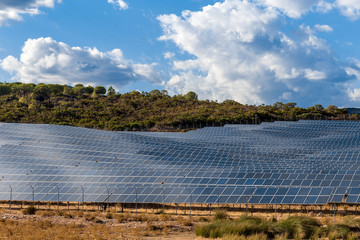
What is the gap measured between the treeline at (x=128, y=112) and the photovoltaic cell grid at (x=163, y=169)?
7187 centimetres

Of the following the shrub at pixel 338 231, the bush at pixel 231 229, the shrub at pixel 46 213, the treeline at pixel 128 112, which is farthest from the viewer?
the treeline at pixel 128 112

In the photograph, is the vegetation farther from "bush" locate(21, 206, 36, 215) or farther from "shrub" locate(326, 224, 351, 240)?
"bush" locate(21, 206, 36, 215)

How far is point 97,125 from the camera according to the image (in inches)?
5477

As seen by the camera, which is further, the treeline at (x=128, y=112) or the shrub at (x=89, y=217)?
the treeline at (x=128, y=112)

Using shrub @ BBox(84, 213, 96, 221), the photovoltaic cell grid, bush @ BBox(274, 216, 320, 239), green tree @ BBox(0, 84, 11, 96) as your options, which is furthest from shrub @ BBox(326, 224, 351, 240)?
green tree @ BBox(0, 84, 11, 96)

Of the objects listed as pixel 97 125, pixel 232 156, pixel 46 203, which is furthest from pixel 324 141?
pixel 97 125

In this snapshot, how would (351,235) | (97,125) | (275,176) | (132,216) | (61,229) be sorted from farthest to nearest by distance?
(97,125)
(275,176)
(132,216)
(61,229)
(351,235)

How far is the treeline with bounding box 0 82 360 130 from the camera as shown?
468ft

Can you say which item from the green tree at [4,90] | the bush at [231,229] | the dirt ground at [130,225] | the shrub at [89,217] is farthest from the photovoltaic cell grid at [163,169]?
the green tree at [4,90]

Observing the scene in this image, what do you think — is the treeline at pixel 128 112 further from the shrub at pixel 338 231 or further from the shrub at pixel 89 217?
the shrub at pixel 338 231

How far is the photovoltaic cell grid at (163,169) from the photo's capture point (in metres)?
37.1

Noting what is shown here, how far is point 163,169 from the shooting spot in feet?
149

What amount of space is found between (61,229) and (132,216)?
815 cm

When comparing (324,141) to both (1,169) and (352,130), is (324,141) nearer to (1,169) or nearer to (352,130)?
(352,130)
